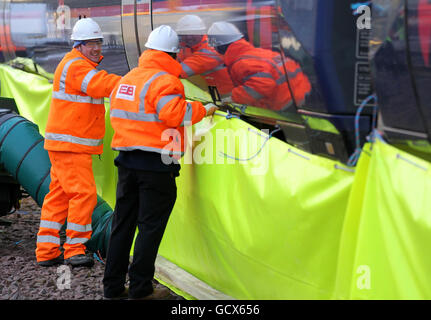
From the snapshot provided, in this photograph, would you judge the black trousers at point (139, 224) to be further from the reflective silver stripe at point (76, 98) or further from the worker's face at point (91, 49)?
the worker's face at point (91, 49)

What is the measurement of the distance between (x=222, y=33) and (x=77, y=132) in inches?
64.6

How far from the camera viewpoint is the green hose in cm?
536

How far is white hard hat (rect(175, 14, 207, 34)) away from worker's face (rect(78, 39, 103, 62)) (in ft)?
2.95

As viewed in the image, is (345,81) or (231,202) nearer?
(345,81)

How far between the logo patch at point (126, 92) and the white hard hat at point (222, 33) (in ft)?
1.97

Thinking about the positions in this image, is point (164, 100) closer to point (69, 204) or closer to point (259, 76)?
point (259, 76)

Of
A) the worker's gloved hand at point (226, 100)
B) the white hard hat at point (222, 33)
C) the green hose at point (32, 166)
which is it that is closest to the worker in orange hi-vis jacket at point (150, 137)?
the worker's gloved hand at point (226, 100)

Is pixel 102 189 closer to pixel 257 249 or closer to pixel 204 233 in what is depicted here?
pixel 204 233

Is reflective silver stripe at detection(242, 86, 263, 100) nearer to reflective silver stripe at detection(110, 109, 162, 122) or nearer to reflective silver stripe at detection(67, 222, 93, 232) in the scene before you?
reflective silver stripe at detection(110, 109, 162, 122)

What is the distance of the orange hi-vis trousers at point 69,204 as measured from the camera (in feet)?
16.5

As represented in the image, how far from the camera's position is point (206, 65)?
4297mm

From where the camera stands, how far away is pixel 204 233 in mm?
4242
